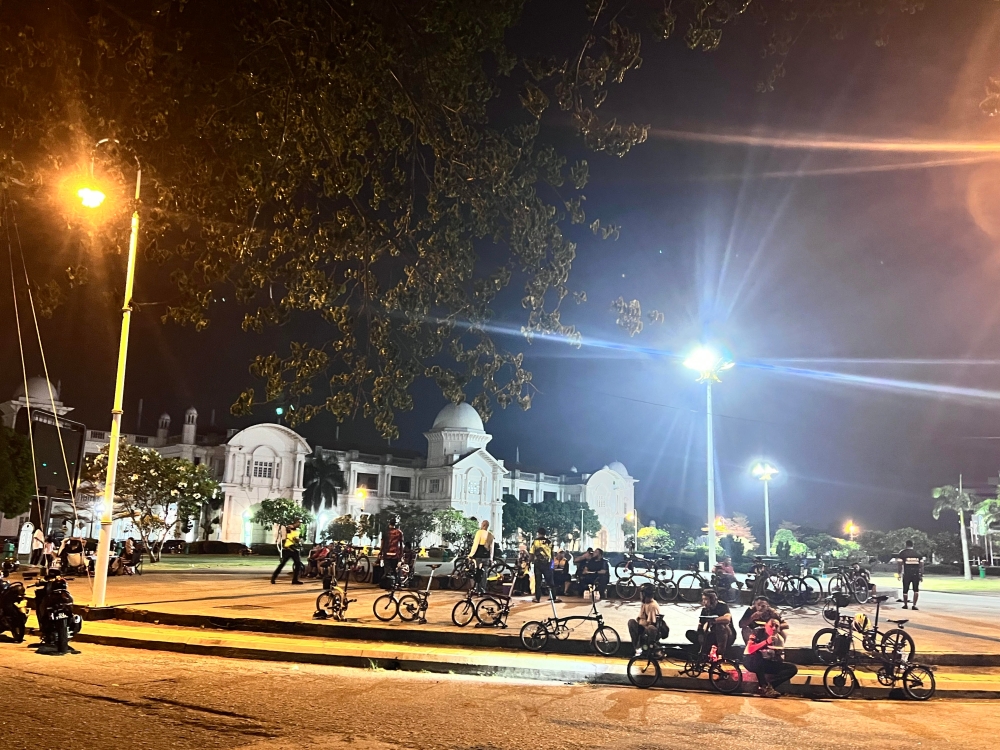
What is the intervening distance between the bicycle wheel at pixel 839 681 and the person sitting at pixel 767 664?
61cm

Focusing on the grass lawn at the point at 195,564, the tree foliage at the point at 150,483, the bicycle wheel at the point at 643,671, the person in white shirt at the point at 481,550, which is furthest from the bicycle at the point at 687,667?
the tree foliage at the point at 150,483

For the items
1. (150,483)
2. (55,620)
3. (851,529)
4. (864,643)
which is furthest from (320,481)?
(864,643)

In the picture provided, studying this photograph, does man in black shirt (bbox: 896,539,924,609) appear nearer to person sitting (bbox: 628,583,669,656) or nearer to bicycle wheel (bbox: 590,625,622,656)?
bicycle wheel (bbox: 590,625,622,656)

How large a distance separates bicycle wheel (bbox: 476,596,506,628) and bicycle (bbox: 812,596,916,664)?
5.21 metres

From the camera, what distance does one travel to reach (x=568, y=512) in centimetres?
9744

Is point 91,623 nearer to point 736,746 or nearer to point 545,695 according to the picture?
point 545,695

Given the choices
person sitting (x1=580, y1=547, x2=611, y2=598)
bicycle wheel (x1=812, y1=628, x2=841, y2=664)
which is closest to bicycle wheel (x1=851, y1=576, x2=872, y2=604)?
person sitting (x1=580, y1=547, x2=611, y2=598)

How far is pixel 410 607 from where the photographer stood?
14.3 meters

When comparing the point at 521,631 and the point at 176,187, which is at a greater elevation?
the point at 176,187

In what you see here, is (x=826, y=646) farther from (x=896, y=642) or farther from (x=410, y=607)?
(x=410, y=607)

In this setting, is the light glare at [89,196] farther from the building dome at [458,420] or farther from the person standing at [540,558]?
the building dome at [458,420]

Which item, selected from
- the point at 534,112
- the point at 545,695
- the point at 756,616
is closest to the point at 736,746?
the point at 545,695

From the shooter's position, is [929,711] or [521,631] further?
[521,631]

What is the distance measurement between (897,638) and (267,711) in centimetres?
899
